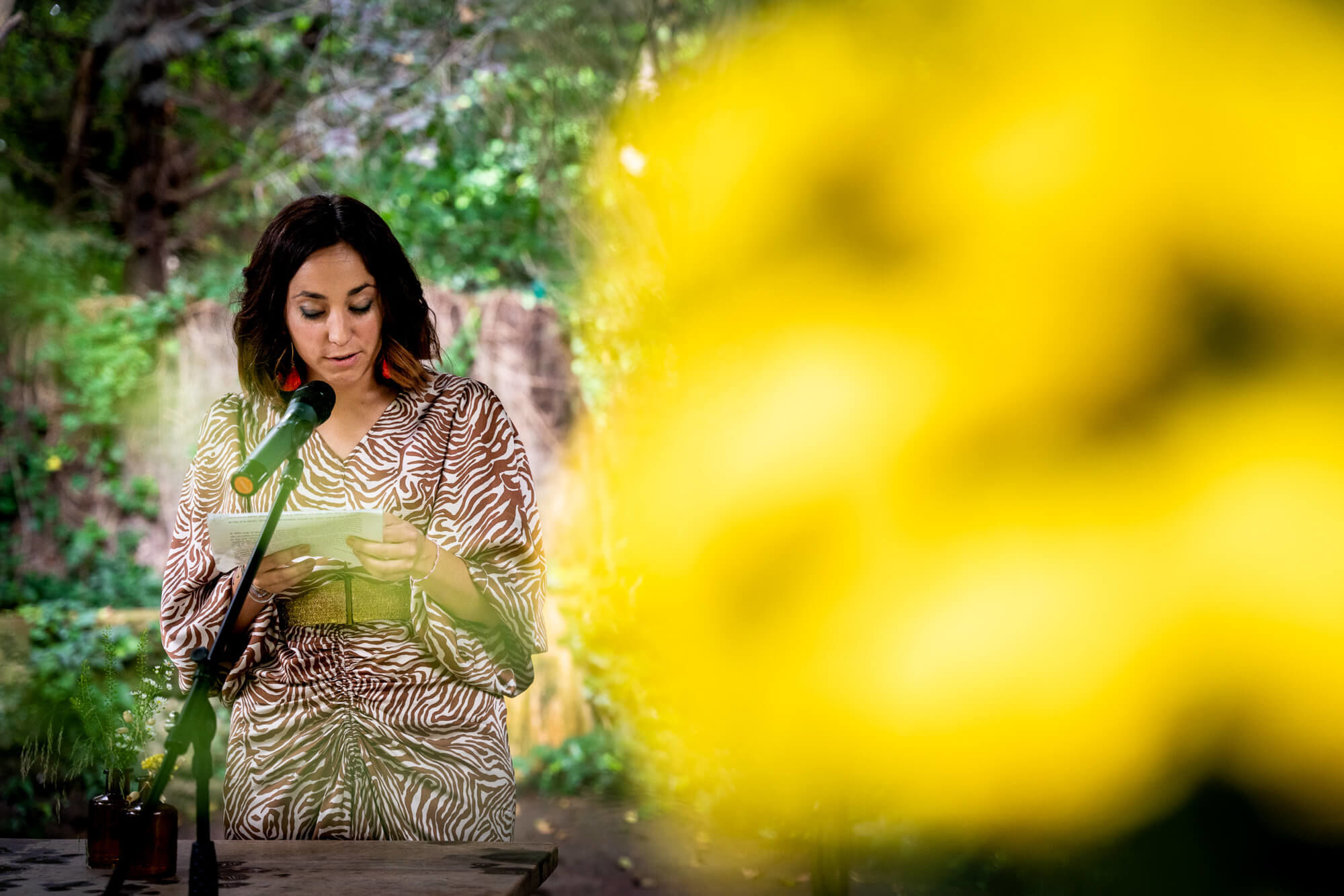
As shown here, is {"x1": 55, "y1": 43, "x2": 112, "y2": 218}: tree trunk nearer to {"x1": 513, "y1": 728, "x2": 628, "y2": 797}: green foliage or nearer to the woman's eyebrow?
{"x1": 513, "y1": 728, "x2": 628, "y2": 797}: green foliage

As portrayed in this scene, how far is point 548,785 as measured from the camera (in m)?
5.62

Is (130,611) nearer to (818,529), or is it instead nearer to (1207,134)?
(818,529)

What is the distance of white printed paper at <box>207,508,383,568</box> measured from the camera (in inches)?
76.5

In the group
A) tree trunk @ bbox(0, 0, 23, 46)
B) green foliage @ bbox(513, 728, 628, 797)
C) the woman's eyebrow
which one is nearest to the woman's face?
the woman's eyebrow

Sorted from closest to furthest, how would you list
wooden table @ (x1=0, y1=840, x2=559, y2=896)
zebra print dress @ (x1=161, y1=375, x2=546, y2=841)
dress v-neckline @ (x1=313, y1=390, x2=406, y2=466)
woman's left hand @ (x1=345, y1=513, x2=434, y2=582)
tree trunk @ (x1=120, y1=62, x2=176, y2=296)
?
1. wooden table @ (x1=0, y1=840, x2=559, y2=896)
2. woman's left hand @ (x1=345, y1=513, x2=434, y2=582)
3. zebra print dress @ (x1=161, y1=375, x2=546, y2=841)
4. dress v-neckline @ (x1=313, y1=390, x2=406, y2=466)
5. tree trunk @ (x1=120, y1=62, x2=176, y2=296)

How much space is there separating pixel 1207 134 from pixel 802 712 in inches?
55.4

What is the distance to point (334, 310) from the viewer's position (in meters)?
2.31

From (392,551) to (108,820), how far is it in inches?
24.0

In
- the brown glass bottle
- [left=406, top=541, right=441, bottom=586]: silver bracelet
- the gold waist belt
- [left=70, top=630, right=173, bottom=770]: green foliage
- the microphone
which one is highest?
the microphone

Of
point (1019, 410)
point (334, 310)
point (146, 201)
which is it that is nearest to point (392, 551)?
point (334, 310)

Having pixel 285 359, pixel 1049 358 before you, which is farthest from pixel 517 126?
pixel 1049 358

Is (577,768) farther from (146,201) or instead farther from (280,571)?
(146,201)

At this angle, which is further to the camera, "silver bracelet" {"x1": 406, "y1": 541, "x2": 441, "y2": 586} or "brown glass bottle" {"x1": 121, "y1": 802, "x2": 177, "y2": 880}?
"silver bracelet" {"x1": 406, "y1": 541, "x2": 441, "y2": 586}

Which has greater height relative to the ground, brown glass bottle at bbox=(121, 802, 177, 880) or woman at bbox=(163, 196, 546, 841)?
woman at bbox=(163, 196, 546, 841)
